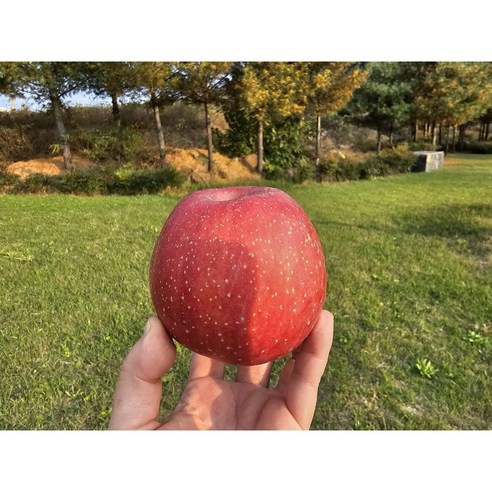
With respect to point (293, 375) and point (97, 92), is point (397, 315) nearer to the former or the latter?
point (293, 375)

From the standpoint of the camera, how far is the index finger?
700mm

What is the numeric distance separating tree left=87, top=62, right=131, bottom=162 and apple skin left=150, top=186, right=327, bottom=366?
94.0 inches

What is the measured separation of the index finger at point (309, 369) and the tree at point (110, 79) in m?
2.43

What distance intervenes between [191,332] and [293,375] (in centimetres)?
27

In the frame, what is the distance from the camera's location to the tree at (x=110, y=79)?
2629 millimetres

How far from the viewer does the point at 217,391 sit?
879mm

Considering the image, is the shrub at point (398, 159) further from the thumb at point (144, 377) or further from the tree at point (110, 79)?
the thumb at point (144, 377)

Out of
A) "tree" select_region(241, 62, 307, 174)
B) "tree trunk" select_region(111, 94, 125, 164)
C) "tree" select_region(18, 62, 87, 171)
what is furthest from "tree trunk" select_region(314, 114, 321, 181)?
"tree" select_region(18, 62, 87, 171)

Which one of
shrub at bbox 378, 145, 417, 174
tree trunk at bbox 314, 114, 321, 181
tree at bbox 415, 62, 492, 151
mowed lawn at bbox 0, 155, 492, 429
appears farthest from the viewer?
shrub at bbox 378, 145, 417, 174

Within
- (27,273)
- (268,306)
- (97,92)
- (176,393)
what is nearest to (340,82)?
(97,92)

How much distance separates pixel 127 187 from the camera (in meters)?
3.11

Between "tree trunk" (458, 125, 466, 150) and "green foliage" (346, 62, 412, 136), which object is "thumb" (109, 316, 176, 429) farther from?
"tree trunk" (458, 125, 466, 150)

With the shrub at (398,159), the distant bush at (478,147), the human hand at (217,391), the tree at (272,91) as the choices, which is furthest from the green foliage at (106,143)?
the distant bush at (478,147)

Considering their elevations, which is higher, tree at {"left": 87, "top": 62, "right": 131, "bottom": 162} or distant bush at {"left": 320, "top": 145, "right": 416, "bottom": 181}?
tree at {"left": 87, "top": 62, "right": 131, "bottom": 162}
